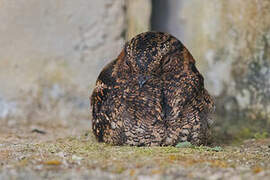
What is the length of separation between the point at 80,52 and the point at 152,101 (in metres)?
2.35

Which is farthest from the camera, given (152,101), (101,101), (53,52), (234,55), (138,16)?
(138,16)

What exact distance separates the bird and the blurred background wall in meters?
1.67

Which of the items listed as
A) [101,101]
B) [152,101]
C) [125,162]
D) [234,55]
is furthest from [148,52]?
[234,55]

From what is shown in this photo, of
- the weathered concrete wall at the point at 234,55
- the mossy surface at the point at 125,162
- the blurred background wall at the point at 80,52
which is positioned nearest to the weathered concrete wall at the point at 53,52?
the blurred background wall at the point at 80,52

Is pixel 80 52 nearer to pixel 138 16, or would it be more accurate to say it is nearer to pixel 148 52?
pixel 138 16

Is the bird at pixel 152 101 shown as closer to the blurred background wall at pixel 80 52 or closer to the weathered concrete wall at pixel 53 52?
the blurred background wall at pixel 80 52

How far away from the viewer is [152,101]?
4578mm

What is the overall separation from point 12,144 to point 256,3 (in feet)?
11.1

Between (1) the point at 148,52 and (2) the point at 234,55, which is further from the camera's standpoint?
Answer: (2) the point at 234,55

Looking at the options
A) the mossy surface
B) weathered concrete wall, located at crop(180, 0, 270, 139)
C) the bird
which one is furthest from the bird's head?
weathered concrete wall, located at crop(180, 0, 270, 139)

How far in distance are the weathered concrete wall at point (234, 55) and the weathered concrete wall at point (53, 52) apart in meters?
1.12

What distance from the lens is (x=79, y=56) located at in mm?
6652

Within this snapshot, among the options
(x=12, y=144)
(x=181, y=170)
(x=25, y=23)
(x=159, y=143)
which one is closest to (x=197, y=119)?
(x=159, y=143)

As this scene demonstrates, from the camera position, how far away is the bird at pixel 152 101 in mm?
4500
